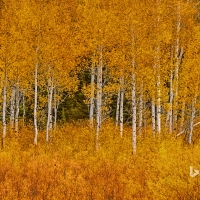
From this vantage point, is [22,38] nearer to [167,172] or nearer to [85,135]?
[85,135]

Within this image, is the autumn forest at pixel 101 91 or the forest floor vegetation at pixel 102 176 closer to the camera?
the forest floor vegetation at pixel 102 176

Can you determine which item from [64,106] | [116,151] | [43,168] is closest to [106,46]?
[116,151]

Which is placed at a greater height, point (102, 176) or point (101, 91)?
point (101, 91)

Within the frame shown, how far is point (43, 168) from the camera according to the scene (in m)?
11.4

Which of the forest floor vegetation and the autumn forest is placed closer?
the forest floor vegetation

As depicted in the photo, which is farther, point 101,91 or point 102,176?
point 101,91

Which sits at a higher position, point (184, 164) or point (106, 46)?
point (106, 46)

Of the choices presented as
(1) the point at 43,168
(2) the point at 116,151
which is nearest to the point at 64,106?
(2) the point at 116,151

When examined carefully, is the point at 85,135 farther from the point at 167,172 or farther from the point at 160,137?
the point at 167,172

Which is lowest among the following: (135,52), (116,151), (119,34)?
(116,151)

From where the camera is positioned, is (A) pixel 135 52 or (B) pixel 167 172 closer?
(B) pixel 167 172

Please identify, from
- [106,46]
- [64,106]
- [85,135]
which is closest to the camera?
[106,46]

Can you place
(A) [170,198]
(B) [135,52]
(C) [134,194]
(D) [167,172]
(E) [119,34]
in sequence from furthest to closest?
(E) [119,34], (B) [135,52], (D) [167,172], (C) [134,194], (A) [170,198]

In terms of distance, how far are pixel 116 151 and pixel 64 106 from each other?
662 inches
